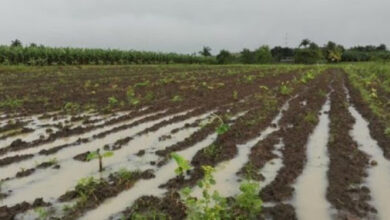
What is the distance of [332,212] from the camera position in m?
4.86

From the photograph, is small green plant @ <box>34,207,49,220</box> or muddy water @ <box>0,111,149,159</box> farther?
muddy water @ <box>0,111,149,159</box>

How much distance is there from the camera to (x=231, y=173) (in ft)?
20.6

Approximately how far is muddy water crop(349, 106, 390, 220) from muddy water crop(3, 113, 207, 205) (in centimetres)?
286

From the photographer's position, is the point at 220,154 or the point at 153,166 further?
the point at 220,154

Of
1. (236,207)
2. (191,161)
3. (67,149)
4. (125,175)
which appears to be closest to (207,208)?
(236,207)

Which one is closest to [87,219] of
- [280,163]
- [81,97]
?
[280,163]

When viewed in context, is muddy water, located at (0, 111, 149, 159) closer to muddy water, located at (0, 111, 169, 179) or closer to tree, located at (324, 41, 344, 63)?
muddy water, located at (0, 111, 169, 179)

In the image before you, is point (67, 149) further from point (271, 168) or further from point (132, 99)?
point (132, 99)

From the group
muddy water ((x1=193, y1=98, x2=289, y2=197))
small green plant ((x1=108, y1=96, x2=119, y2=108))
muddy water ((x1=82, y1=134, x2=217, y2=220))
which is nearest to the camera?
muddy water ((x1=82, y1=134, x2=217, y2=220))

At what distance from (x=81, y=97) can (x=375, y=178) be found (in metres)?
10.1

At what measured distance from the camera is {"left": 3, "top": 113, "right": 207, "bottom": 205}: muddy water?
549 centimetres

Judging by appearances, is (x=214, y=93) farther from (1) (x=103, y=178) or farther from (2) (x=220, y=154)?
(1) (x=103, y=178)

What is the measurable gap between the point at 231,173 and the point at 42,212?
243cm

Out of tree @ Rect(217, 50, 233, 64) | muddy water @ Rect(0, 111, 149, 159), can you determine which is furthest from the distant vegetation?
muddy water @ Rect(0, 111, 149, 159)
